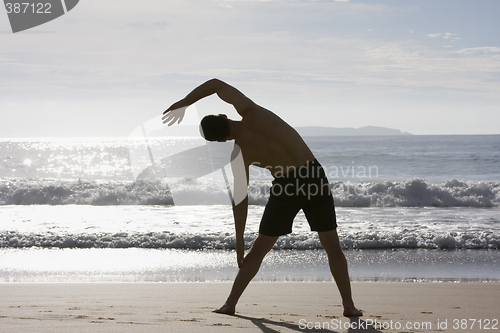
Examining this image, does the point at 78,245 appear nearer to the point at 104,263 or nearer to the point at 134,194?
the point at 104,263

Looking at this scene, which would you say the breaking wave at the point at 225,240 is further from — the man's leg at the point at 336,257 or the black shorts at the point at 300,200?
the black shorts at the point at 300,200

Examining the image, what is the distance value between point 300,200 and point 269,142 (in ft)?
1.44

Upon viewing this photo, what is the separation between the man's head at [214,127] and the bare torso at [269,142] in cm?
13

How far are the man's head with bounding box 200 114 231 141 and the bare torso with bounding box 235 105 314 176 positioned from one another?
0.41 feet

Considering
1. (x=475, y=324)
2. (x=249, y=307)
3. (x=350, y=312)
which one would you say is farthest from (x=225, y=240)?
(x=475, y=324)

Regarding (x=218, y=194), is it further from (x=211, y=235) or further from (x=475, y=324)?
(x=475, y=324)

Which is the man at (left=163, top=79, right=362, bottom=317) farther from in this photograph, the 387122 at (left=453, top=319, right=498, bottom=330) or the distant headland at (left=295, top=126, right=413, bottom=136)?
the distant headland at (left=295, top=126, right=413, bottom=136)

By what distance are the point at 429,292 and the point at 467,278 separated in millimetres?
1198

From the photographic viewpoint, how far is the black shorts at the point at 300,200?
306 centimetres

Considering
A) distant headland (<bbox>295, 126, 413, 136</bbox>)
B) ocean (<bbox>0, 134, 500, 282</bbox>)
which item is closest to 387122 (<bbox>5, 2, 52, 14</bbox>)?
ocean (<bbox>0, 134, 500, 282</bbox>)

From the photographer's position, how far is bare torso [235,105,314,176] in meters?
3.05

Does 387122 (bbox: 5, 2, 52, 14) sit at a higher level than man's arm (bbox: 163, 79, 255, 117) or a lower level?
higher

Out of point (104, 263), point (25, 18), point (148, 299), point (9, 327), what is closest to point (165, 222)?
point (104, 263)

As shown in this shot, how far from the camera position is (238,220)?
309cm
